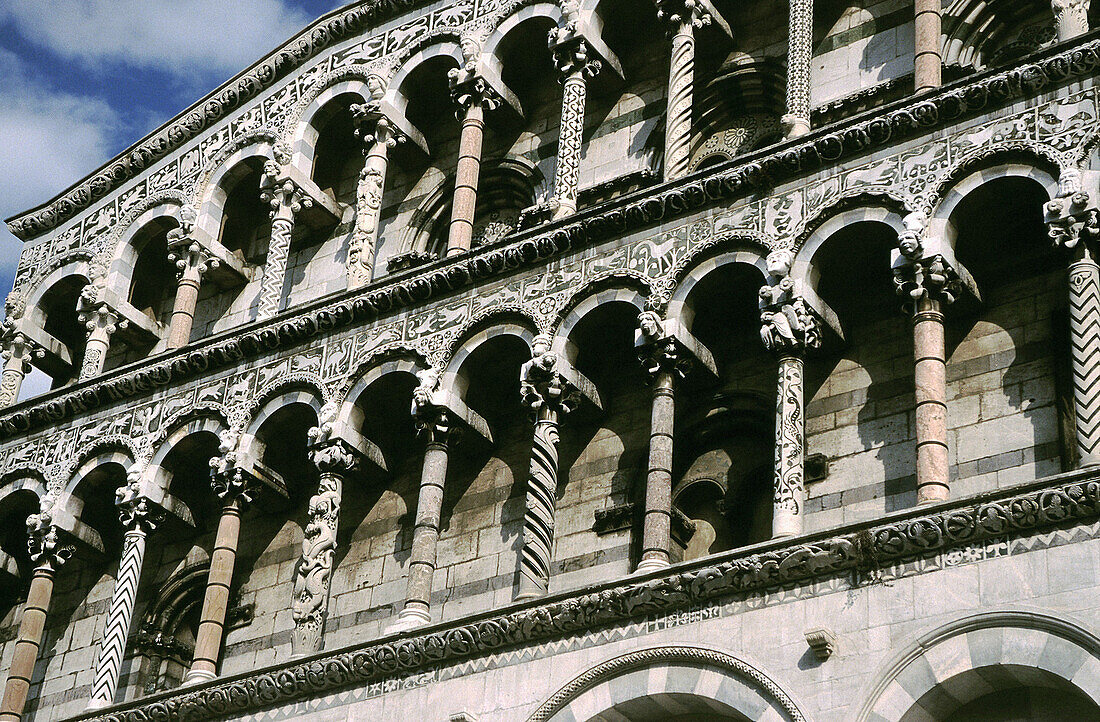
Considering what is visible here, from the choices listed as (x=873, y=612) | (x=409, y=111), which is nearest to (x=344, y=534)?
(x=409, y=111)

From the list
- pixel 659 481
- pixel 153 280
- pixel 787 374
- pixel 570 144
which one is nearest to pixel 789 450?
pixel 787 374

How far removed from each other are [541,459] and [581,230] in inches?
89.1

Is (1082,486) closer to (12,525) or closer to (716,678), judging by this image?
(716,678)

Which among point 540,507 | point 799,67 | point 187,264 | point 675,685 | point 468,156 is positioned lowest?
point 675,685

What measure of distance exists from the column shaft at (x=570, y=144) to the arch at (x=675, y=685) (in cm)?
511

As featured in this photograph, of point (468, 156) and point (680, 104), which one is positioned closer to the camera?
point (680, 104)

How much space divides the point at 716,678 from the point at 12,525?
10.2m

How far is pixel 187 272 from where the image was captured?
21031 millimetres

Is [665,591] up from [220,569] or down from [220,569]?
down

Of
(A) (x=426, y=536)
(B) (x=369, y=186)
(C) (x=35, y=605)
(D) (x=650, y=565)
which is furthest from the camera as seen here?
(B) (x=369, y=186)

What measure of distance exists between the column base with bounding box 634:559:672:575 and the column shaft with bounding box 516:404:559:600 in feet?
3.61

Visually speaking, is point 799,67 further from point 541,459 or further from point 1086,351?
point 1086,351

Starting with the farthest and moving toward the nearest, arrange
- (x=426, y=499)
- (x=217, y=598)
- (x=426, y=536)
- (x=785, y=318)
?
1. (x=217, y=598)
2. (x=426, y=499)
3. (x=426, y=536)
4. (x=785, y=318)

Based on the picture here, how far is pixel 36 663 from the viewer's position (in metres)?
20.0
